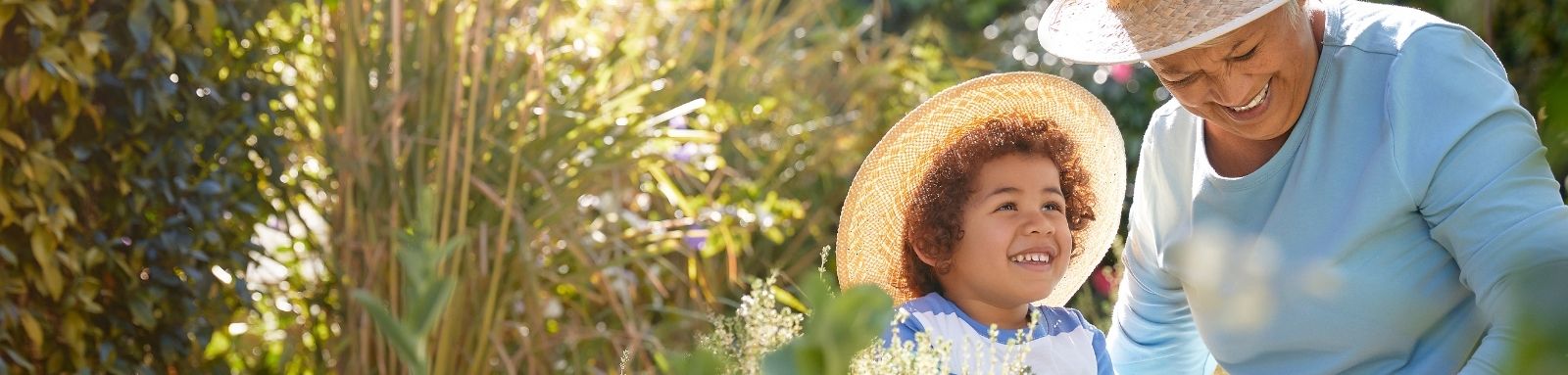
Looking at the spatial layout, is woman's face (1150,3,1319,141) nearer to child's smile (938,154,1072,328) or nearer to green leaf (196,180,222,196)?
child's smile (938,154,1072,328)

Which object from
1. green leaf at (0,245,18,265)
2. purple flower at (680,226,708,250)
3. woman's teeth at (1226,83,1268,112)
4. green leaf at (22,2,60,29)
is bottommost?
purple flower at (680,226,708,250)

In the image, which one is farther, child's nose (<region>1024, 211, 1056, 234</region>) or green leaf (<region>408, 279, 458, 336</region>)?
child's nose (<region>1024, 211, 1056, 234</region>)

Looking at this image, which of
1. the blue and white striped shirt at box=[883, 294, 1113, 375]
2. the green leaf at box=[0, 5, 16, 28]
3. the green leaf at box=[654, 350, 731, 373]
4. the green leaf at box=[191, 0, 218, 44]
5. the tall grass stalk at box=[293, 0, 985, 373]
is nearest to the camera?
the green leaf at box=[654, 350, 731, 373]

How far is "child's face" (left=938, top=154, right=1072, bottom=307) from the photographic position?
205cm

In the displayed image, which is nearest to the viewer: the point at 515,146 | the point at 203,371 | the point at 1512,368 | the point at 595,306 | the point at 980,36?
the point at 1512,368

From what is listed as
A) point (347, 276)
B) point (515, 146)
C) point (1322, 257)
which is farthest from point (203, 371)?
point (1322, 257)

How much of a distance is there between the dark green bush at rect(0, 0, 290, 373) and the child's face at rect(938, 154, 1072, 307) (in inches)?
61.0

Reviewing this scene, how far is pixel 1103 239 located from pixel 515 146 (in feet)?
4.80

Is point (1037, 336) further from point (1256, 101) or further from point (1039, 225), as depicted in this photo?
point (1256, 101)

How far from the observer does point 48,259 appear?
2.61m

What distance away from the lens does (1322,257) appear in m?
1.74

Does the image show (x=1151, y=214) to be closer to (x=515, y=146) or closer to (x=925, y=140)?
(x=925, y=140)

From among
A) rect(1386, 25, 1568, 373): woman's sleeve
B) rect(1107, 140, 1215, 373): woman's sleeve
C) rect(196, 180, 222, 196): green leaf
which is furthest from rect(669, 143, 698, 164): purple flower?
rect(1386, 25, 1568, 373): woman's sleeve

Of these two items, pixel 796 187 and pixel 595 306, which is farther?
pixel 796 187
